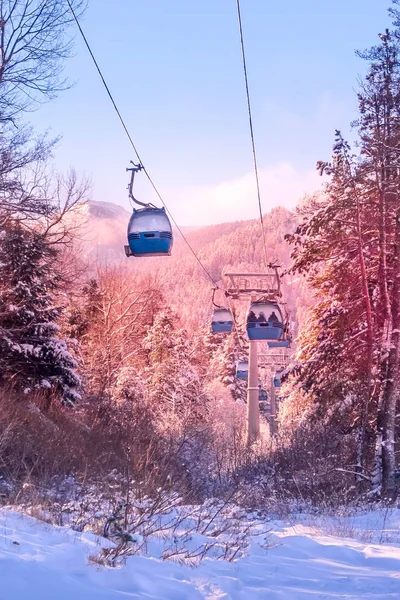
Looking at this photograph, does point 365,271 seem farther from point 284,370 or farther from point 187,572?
point 187,572

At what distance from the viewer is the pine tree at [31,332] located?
1844 centimetres

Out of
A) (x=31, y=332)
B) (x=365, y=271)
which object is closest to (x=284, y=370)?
(x=365, y=271)

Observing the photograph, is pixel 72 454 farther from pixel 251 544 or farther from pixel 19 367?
pixel 251 544

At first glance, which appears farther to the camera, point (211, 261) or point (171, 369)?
point (211, 261)

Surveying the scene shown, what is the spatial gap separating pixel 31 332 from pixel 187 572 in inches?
595

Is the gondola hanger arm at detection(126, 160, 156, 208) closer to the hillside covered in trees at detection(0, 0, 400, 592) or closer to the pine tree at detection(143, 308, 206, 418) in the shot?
the hillside covered in trees at detection(0, 0, 400, 592)

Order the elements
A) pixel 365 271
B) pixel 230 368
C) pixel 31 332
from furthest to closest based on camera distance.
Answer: pixel 230 368 < pixel 31 332 < pixel 365 271

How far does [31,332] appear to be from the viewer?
62.8 feet

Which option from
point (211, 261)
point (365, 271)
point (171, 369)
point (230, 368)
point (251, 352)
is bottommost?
point (230, 368)

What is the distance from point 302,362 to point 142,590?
12.7 metres

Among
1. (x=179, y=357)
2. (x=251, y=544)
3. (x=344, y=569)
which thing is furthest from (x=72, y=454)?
(x=179, y=357)

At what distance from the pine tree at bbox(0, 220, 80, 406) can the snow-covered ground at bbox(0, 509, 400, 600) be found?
42.8 ft

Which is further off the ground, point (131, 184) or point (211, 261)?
point (211, 261)

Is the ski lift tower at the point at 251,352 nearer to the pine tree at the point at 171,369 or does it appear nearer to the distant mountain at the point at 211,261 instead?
the pine tree at the point at 171,369
